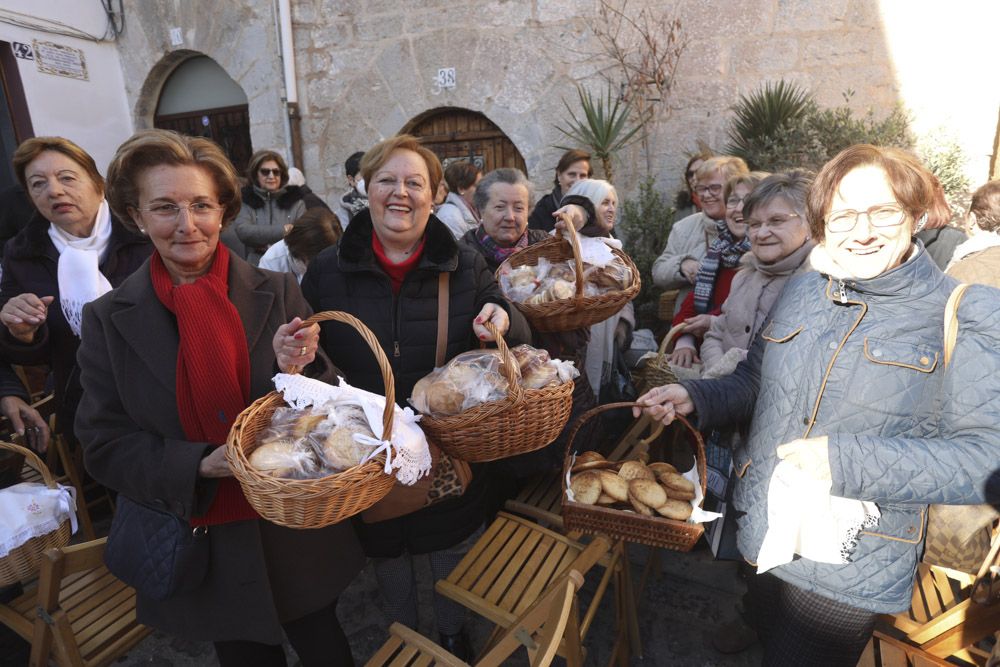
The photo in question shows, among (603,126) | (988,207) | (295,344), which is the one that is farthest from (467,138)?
(295,344)

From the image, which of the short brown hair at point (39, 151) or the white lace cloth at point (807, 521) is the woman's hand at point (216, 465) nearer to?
the white lace cloth at point (807, 521)

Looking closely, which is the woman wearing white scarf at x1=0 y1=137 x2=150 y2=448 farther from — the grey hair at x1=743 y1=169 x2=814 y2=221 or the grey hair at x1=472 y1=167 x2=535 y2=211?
the grey hair at x1=743 y1=169 x2=814 y2=221

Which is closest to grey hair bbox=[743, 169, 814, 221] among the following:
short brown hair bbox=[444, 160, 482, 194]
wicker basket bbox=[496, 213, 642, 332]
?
wicker basket bbox=[496, 213, 642, 332]

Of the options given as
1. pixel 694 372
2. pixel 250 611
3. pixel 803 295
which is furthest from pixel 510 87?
pixel 250 611

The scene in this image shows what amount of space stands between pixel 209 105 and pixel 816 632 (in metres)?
8.55

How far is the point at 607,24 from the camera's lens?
17.1 feet

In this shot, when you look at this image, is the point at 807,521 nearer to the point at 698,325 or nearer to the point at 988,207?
the point at 698,325

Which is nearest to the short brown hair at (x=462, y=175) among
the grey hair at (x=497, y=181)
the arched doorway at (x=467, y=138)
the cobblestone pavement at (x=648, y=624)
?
the grey hair at (x=497, y=181)

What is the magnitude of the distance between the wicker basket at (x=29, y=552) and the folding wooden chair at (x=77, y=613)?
0.28ft

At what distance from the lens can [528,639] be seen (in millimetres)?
1533

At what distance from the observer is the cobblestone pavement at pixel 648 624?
238 centimetres

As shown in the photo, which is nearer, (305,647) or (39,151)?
(305,647)

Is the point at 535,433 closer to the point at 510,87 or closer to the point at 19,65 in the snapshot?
the point at 510,87

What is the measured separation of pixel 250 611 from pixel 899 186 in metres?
2.10
